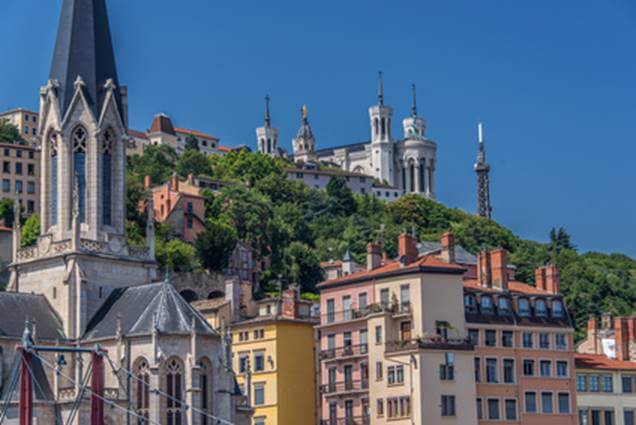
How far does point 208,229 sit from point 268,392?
4357cm

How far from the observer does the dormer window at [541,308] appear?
302 ft

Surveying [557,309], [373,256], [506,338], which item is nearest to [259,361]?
[373,256]

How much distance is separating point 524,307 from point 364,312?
9.87 m

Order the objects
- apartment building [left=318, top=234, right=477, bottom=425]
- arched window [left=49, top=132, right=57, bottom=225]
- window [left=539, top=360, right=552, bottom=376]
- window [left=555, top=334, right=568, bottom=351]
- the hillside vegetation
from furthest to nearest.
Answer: the hillside vegetation
window [left=555, top=334, right=568, bottom=351]
window [left=539, top=360, right=552, bottom=376]
apartment building [left=318, top=234, right=477, bottom=425]
arched window [left=49, top=132, right=57, bottom=225]

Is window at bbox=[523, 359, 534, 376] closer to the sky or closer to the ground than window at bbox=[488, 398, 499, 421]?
closer to the sky

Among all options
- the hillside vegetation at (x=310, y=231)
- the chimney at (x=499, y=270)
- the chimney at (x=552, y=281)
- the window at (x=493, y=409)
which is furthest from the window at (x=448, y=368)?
the hillside vegetation at (x=310, y=231)

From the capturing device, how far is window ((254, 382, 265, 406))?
92.5 m

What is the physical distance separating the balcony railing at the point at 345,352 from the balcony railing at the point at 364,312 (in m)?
1.80

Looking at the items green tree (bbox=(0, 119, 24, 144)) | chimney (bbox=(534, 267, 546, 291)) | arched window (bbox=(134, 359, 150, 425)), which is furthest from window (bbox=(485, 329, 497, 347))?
green tree (bbox=(0, 119, 24, 144))

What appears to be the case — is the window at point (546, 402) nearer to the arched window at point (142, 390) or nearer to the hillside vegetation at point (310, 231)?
the arched window at point (142, 390)

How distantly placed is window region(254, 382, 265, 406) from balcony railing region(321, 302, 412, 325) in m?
5.45

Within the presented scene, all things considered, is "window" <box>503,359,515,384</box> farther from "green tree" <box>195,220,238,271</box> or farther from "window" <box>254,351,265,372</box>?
"green tree" <box>195,220,238,271</box>

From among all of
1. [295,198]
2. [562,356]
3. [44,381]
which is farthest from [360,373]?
[295,198]

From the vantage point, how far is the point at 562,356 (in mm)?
91062
